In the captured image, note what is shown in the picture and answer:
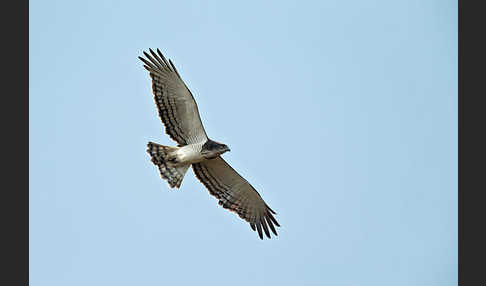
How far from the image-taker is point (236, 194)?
14.0 meters

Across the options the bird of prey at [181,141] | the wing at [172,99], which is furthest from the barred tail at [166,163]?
the wing at [172,99]

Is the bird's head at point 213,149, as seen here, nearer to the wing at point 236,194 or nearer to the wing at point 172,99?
the wing at point 172,99

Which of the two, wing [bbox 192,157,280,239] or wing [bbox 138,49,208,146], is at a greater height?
wing [bbox 138,49,208,146]

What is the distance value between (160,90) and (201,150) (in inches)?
45.9

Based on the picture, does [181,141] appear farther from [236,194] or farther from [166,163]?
[236,194]

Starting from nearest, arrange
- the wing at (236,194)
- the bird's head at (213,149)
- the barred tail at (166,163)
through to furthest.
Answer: the bird's head at (213,149)
the barred tail at (166,163)
the wing at (236,194)

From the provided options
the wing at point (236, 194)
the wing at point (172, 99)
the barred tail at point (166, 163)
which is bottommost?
the wing at point (236, 194)

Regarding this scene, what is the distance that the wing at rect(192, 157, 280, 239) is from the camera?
13820mm

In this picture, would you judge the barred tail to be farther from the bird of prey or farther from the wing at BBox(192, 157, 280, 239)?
the wing at BBox(192, 157, 280, 239)

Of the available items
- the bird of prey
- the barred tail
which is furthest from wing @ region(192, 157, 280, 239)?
the barred tail

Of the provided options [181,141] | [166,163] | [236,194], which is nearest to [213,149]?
[181,141]

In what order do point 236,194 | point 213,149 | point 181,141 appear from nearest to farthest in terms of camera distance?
point 213,149
point 181,141
point 236,194

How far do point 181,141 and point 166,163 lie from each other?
1.43ft

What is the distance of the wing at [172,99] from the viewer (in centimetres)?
1312
